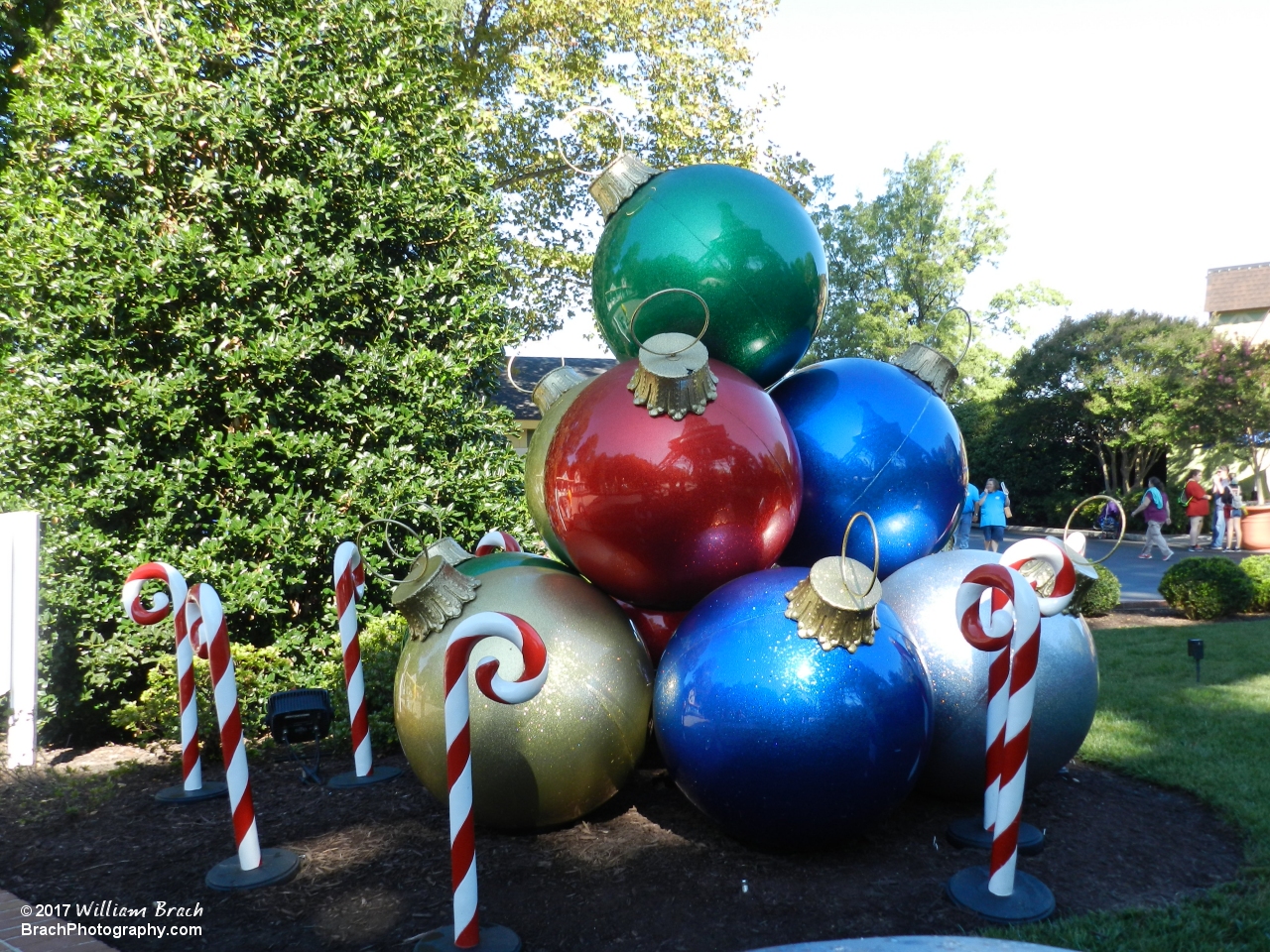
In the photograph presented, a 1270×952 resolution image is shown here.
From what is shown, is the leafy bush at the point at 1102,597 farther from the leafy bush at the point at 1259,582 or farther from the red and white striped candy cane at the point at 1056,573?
the red and white striped candy cane at the point at 1056,573

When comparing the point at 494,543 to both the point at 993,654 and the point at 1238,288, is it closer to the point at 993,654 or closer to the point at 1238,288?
the point at 993,654

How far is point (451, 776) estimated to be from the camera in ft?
10.8

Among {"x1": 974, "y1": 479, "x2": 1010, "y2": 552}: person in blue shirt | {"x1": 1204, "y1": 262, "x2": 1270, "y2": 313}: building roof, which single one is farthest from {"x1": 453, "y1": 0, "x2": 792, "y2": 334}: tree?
{"x1": 1204, "y1": 262, "x2": 1270, "y2": 313}: building roof

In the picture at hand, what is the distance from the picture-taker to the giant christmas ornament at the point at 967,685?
4.16 meters

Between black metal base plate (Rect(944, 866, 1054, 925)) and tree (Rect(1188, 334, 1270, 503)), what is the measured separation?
1004 inches

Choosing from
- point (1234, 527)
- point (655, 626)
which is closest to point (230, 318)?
point (655, 626)

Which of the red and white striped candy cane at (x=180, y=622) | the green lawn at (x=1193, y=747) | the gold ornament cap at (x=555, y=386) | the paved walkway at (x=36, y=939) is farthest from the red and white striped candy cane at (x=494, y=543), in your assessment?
the green lawn at (x=1193, y=747)

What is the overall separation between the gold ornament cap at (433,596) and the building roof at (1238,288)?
39.8 m

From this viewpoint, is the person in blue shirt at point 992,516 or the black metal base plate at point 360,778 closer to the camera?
the black metal base plate at point 360,778

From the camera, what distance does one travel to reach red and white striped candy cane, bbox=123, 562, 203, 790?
4730mm

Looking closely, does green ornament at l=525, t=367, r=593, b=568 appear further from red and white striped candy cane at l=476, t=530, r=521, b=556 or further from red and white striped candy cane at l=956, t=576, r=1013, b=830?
red and white striped candy cane at l=956, t=576, r=1013, b=830

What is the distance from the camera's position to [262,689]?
608 cm

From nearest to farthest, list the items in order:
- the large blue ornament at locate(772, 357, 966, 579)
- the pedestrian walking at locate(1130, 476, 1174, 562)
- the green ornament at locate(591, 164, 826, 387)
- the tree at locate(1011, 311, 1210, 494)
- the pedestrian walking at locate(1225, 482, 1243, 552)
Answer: the green ornament at locate(591, 164, 826, 387)
the large blue ornament at locate(772, 357, 966, 579)
the pedestrian walking at locate(1130, 476, 1174, 562)
the pedestrian walking at locate(1225, 482, 1243, 552)
the tree at locate(1011, 311, 1210, 494)

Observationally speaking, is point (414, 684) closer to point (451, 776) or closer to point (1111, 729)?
point (451, 776)
